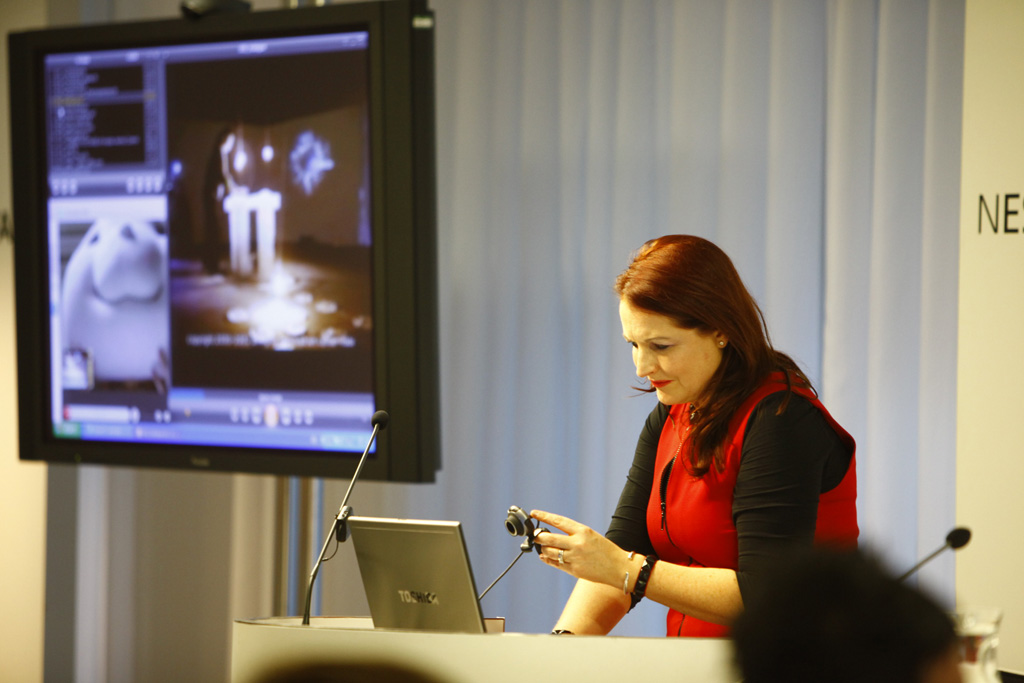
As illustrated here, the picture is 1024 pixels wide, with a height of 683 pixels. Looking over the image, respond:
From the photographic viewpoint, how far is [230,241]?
2516 millimetres

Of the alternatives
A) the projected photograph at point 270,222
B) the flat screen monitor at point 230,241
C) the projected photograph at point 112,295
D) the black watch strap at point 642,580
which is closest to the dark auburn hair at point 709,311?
the black watch strap at point 642,580

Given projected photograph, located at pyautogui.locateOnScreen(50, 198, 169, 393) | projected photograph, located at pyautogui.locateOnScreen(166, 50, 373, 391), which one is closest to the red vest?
projected photograph, located at pyautogui.locateOnScreen(166, 50, 373, 391)

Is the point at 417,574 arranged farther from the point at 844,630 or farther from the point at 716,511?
the point at 844,630

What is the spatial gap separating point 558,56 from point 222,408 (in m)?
1.55

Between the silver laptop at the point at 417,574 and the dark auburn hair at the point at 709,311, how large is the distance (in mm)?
546

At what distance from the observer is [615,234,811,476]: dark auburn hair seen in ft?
5.50

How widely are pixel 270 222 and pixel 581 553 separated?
1.36 metres

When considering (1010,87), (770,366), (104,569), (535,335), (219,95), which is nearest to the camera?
(770,366)

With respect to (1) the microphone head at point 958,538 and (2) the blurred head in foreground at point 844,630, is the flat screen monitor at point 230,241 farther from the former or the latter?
(2) the blurred head in foreground at point 844,630

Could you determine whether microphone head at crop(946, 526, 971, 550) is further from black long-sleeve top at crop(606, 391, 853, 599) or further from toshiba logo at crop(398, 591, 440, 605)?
toshiba logo at crop(398, 591, 440, 605)

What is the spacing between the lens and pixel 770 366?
171 centimetres

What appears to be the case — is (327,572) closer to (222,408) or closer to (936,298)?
(222,408)

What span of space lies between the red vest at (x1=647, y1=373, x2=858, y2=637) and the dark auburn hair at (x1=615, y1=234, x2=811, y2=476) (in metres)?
0.02

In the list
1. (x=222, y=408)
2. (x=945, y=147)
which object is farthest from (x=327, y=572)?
(x=945, y=147)
